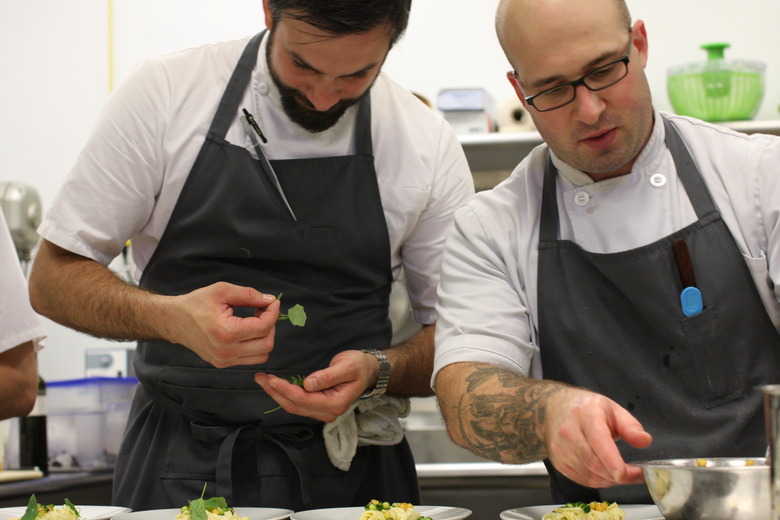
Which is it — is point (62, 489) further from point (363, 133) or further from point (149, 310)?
point (363, 133)

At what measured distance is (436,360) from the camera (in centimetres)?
175

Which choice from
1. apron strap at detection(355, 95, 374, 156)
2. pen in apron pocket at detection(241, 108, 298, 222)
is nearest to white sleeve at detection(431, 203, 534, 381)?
apron strap at detection(355, 95, 374, 156)

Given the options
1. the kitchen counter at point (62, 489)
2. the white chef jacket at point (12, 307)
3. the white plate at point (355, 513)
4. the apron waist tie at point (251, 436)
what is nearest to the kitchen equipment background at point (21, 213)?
the kitchen counter at point (62, 489)

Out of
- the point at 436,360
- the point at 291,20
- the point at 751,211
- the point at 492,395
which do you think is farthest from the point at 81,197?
the point at 751,211

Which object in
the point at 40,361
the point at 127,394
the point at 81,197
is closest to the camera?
the point at 81,197

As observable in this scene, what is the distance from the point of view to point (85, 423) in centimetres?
288

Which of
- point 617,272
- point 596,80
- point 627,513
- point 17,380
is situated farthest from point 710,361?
point 17,380

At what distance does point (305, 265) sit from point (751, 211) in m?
0.87

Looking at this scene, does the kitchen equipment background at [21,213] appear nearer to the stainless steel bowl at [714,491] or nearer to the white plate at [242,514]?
the white plate at [242,514]

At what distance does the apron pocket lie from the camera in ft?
5.36

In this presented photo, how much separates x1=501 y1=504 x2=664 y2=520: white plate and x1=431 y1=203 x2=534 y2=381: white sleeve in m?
0.29

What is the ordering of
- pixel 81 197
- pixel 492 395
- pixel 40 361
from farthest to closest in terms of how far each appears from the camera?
pixel 40 361, pixel 81 197, pixel 492 395

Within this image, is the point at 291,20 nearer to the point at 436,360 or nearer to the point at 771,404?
the point at 436,360

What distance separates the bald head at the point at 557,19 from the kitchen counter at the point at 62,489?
155cm
